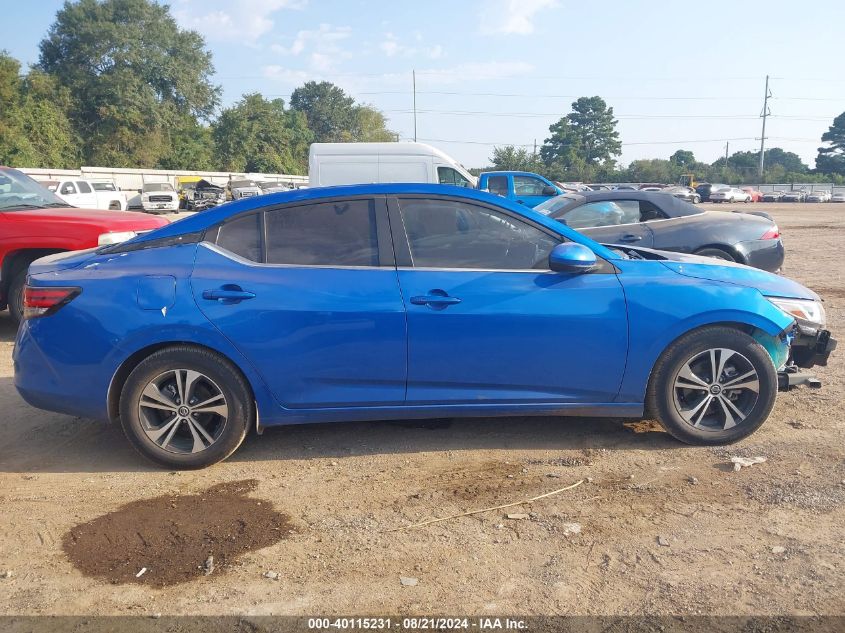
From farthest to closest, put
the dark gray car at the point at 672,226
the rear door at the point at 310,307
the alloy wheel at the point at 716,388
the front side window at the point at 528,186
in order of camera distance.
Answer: the front side window at the point at 528,186 → the dark gray car at the point at 672,226 → the alloy wheel at the point at 716,388 → the rear door at the point at 310,307

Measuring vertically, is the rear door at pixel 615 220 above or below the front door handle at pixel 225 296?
above

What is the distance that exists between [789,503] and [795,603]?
0.95 metres

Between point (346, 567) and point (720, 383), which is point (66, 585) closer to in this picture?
point (346, 567)

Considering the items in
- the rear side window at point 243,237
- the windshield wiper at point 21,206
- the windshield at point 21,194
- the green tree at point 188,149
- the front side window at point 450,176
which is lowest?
the rear side window at point 243,237

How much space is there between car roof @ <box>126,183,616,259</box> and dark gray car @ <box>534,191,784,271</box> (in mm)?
4695

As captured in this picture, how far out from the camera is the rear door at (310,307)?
13.2 feet

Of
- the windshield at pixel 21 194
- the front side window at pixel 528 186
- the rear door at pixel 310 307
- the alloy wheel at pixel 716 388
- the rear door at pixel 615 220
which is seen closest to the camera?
the rear door at pixel 310 307

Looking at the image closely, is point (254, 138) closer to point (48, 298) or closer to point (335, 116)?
point (335, 116)

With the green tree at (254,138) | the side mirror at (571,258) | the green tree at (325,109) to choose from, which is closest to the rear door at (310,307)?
the side mirror at (571,258)

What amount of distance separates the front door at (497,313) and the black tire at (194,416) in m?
1.01

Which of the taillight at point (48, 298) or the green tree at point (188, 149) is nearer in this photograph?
the taillight at point (48, 298)

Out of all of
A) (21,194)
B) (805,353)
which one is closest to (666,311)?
(805,353)

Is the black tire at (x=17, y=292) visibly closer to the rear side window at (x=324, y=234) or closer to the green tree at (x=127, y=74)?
the rear side window at (x=324, y=234)

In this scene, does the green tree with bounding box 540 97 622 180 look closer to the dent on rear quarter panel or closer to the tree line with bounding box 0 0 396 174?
the tree line with bounding box 0 0 396 174
